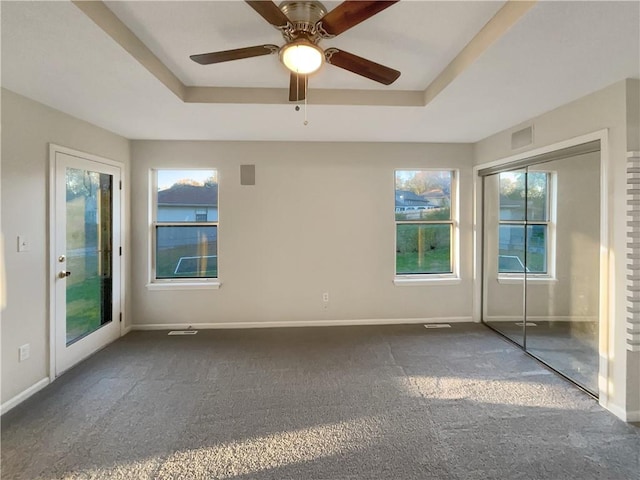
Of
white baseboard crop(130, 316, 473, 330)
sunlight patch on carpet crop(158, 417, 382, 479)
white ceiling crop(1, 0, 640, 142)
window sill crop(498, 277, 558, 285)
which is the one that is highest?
white ceiling crop(1, 0, 640, 142)

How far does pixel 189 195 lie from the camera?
165 inches

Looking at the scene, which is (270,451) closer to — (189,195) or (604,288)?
(604,288)

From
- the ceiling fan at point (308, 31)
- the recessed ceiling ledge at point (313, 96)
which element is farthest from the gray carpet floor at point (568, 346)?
the ceiling fan at point (308, 31)

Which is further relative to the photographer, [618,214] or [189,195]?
[189,195]

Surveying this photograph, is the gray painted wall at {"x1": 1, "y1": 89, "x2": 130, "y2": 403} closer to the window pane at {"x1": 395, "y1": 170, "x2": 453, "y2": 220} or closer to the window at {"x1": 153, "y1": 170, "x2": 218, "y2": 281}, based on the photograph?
the window at {"x1": 153, "y1": 170, "x2": 218, "y2": 281}

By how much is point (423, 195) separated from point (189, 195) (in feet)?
10.6

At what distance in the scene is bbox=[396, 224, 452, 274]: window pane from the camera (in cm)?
434

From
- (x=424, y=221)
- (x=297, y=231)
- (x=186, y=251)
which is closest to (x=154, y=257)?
(x=186, y=251)

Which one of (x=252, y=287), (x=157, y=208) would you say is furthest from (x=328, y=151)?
(x=157, y=208)

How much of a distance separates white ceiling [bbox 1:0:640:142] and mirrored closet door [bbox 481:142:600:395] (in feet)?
2.13

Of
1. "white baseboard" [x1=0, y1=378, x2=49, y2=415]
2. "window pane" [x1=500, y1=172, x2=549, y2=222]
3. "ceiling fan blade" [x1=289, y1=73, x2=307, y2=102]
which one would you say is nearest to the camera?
"ceiling fan blade" [x1=289, y1=73, x2=307, y2=102]

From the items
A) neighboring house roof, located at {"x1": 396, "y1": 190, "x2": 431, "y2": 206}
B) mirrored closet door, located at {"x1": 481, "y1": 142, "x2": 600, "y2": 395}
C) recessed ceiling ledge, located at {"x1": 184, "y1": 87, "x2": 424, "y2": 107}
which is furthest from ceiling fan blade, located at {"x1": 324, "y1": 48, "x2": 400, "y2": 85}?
neighboring house roof, located at {"x1": 396, "y1": 190, "x2": 431, "y2": 206}

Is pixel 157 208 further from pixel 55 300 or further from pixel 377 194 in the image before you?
pixel 377 194

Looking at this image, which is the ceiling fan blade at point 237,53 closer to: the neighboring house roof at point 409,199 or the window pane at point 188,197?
the window pane at point 188,197
